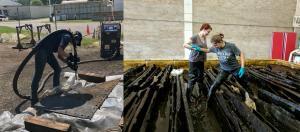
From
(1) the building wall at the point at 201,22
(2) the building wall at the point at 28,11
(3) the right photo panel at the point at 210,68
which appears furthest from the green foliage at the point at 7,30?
(1) the building wall at the point at 201,22

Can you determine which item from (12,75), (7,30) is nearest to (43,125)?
(12,75)

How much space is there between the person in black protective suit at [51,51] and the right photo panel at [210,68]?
3.89 ft

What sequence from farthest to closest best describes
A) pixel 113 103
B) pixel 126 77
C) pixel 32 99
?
1. pixel 126 77
2. pixel 113 103
3. pixel 32 99

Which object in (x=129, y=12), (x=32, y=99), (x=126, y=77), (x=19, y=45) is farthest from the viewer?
(x=129, y=12)

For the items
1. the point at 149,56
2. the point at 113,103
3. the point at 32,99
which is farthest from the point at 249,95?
the point at 149,56

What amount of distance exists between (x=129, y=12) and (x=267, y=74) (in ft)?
19.7

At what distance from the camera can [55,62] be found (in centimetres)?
464

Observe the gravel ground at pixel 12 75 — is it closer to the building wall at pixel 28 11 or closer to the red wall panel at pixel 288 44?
the building wall at pixel 28 11

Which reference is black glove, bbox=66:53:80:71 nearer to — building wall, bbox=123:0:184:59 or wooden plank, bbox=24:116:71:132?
wooden plank, bbox=24:116:71:132

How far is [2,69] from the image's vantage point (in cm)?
412

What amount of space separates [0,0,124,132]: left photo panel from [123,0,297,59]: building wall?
669 centimetres

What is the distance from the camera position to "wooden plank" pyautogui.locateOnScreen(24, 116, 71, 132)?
12.9 ft

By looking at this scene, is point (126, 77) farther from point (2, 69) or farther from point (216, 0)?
point (216, 0)

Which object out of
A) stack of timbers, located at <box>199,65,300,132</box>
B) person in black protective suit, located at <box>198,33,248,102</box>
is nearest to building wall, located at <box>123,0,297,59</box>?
stack of timbers, located at <box>199,65,300,132</box>
